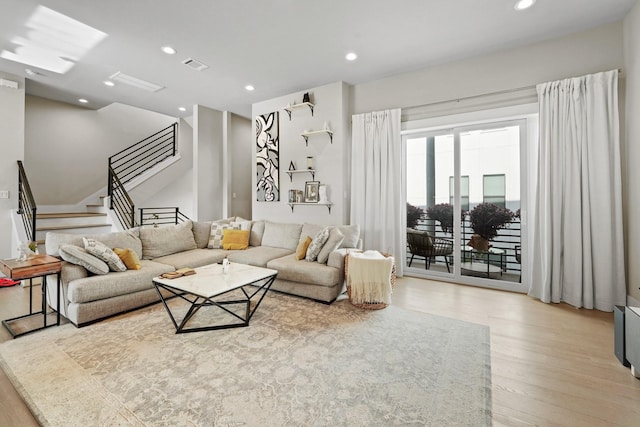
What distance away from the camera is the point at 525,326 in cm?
279

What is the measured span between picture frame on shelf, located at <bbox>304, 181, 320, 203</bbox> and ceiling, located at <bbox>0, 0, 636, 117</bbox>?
1679mm

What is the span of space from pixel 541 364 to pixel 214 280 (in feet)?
9.18

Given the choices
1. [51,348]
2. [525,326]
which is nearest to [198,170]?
[51,348]

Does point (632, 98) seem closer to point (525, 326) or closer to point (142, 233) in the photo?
point (525, 326)

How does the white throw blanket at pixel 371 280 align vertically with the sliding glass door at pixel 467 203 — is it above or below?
below

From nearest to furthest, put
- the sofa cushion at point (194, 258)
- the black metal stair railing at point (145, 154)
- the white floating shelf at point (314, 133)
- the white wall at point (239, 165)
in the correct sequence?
1. the sofa cushion at point (194, 258)
2. the white floating shelf at point (314, 133)
3. the white wall at point (239, 165)
4. the black metal stair railing at point (145, 154)

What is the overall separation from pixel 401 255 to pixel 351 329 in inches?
82.8

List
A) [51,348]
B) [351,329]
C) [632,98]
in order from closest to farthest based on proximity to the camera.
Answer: [51,348]
[351,329]
[632,98]

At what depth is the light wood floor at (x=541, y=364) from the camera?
1640 mm

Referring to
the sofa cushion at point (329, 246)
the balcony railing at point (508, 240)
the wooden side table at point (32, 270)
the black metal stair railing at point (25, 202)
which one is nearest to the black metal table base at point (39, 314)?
the wooden side table at point (32, 270)

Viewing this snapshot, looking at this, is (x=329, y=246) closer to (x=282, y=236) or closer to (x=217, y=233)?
(x=282, y=236)

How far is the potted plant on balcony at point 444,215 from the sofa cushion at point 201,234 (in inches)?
144

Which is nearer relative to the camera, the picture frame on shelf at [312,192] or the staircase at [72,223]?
the staircase at [72,223]

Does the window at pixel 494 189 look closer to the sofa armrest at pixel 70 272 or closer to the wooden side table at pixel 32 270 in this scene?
the sofa armrest at pixel 70 272
